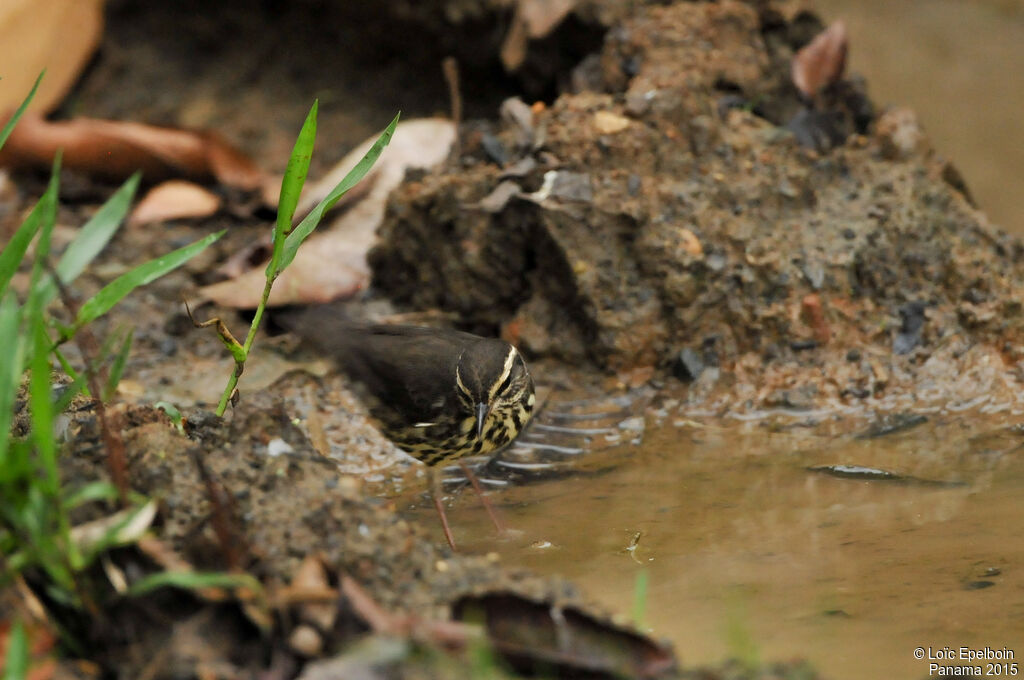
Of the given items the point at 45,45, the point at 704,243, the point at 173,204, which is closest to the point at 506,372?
the point at 704,243

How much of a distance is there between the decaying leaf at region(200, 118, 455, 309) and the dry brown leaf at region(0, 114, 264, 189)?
742 millimetres

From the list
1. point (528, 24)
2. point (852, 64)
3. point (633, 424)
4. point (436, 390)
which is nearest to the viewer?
point (436, 390)

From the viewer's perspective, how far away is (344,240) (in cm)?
587

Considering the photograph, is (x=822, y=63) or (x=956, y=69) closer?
(x=822, y=63)

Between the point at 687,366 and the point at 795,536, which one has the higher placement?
the point at 687,366

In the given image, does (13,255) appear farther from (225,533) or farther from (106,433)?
(225,533)

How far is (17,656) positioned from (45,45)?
5.87 m

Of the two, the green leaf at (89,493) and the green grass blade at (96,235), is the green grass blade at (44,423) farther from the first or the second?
the green grass blade at (96,235)

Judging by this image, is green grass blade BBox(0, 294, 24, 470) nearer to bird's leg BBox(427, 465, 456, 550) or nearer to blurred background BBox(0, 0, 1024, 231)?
bird's leg BBox(427, 465, 456, 550)

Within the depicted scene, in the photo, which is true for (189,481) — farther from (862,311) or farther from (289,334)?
(862,311)

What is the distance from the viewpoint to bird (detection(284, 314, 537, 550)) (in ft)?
14.6

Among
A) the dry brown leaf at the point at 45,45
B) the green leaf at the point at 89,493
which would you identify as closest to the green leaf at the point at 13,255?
the green leaf at the point at 89,493

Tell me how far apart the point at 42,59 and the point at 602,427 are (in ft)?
14.6

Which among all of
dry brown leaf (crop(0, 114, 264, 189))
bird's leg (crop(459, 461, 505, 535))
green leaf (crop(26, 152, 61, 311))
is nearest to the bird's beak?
bird's leg (crop(459, 461, 505, 535))
